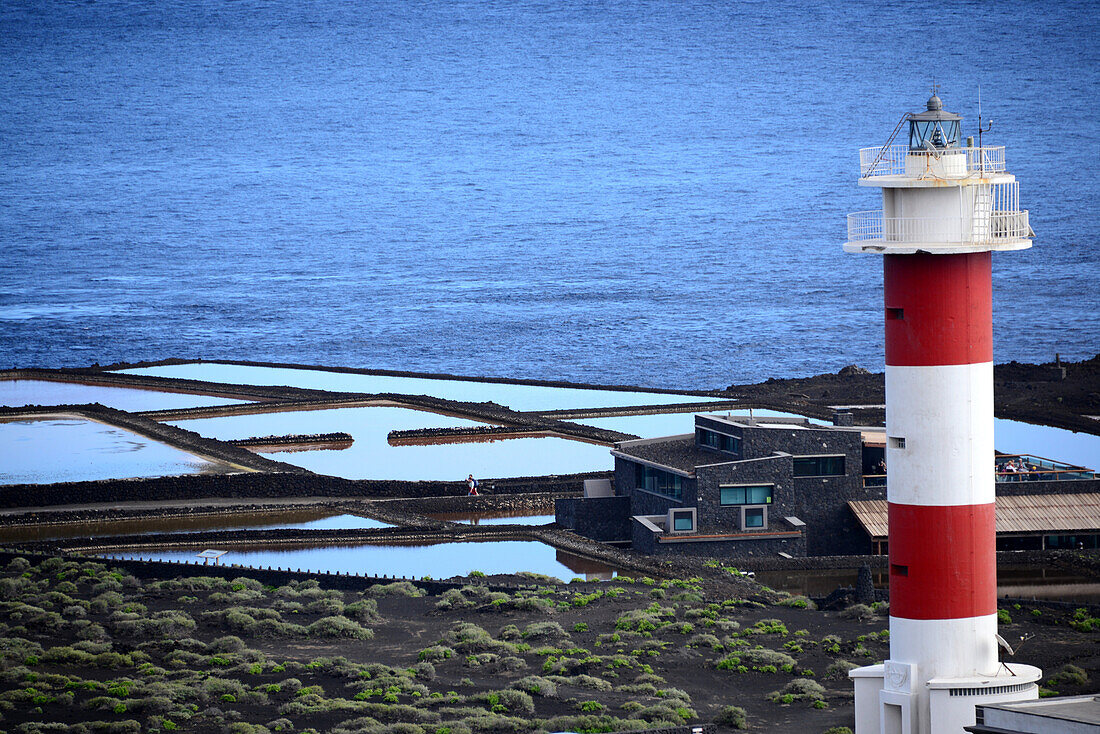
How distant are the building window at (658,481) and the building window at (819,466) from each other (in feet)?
13.2

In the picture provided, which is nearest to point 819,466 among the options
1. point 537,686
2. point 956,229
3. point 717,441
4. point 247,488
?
point 717,441

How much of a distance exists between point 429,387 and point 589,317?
84947mm

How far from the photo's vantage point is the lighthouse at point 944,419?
24.6 m

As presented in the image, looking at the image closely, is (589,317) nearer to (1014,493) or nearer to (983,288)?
(1014,493)

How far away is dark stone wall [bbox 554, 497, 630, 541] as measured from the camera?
61.4m

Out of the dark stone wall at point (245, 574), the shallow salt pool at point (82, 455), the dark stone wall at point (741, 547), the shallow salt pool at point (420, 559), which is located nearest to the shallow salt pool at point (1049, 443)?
the dark stone wall at point (741, 547)

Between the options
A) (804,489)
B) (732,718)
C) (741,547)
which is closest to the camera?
(732,718)

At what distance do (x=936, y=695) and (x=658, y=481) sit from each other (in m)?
34.2

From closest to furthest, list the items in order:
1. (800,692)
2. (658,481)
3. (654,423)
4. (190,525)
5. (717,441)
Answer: (800,692), (658,481), (717,441), (190,525), (654,423)

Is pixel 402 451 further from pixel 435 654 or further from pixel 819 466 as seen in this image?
pixel 435 654

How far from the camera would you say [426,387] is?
10381 centimetres

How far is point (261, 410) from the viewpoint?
304 feet

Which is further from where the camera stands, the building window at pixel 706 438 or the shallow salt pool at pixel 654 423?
the shallow salt pool at pixel 654 423

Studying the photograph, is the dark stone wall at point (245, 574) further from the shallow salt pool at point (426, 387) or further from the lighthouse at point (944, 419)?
the shallow salt pool at point (426, 387)
